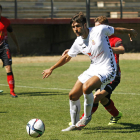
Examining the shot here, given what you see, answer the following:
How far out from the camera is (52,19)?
84.6 ft

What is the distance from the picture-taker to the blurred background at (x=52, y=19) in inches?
1020

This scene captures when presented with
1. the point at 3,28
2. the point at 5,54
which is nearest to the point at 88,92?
the point at 5,54

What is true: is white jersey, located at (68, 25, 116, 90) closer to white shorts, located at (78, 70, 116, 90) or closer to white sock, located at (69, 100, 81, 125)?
white shorts, located at (78, 70, 116, 90)

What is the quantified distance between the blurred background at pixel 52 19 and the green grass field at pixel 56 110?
11.2m

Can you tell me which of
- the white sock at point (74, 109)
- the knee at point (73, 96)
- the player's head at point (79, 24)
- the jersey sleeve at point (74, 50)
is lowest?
the white sock at point (74, 109)

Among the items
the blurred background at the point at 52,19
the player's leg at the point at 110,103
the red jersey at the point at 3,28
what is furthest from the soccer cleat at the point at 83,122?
the blurred background at the point at 52,19

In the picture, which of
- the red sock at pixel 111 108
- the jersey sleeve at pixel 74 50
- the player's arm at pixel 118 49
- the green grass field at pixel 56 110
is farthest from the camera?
the red sock at pixel 111 108

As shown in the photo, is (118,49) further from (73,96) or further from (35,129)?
(35,129)

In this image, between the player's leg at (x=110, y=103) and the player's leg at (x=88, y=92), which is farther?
the player's leg at (x=110, y=103)

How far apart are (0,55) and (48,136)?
471 centimetres

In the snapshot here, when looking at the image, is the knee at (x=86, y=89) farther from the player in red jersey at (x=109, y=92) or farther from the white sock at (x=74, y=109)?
the player in red jersey at (x=109, y=92)

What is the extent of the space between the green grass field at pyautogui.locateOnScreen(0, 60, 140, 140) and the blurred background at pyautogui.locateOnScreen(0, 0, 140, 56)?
11.2 meters

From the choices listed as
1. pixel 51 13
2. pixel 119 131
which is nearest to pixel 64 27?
pixel 51 13

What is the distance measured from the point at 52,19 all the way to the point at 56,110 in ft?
59.5
